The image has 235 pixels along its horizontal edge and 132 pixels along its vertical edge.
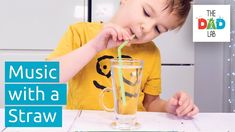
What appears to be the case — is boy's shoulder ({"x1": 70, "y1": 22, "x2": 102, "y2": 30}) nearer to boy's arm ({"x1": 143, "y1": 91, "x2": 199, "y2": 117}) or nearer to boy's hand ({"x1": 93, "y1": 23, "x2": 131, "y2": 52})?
boy's hand ({"x1": 93, "y1": 23, "x2": 131, "y2": 52})

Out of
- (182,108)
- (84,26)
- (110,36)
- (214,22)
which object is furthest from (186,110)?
(214,22)

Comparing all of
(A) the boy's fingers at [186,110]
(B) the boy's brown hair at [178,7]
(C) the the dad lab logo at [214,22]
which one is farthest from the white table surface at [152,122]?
(C) the the dad lab logo at [214,22]

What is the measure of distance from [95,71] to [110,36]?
0.21m

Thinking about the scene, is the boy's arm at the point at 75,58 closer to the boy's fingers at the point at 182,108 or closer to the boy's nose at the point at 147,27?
the boy's nose at the point at 147,27

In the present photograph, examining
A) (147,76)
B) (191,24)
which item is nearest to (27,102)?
(147,76)

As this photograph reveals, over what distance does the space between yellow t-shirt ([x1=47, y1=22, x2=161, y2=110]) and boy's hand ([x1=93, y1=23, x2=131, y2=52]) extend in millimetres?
140

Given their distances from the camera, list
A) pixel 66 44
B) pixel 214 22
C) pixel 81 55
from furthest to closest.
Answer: pixel 214 22 < pixel 66 44 < pixel 81 55

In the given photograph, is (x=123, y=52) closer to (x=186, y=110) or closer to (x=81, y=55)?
(x=81, y=55)

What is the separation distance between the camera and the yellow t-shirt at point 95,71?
3.00ft

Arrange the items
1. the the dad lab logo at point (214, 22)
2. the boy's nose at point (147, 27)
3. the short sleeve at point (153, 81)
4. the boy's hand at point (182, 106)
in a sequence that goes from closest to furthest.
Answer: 1. the boy's hand at point (182, 106)
2. the boy's nose at point (147, 27)
3. the short sleeve at point (153, 81)
4. the the dad lab logo at point (214, 22)

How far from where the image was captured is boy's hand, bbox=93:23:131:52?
677mm

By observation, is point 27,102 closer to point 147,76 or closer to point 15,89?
point 15,89

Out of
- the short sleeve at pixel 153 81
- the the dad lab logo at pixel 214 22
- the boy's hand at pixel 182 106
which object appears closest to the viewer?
the boy's hand at pixel 182 106

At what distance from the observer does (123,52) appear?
957 mm
